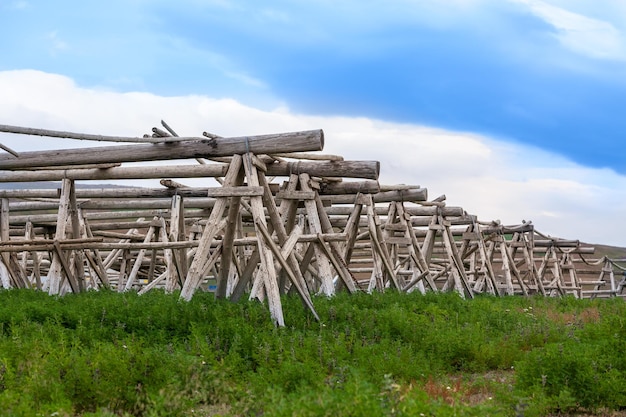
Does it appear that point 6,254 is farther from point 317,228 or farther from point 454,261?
point 454,261

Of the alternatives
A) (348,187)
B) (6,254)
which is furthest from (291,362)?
(6,254)

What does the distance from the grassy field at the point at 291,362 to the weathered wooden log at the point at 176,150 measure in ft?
8.43

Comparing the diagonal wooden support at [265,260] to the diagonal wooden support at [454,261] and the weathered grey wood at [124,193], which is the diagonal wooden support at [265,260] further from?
the diagonal wooden support at [454,261]

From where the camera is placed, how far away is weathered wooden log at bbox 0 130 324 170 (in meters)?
12.5

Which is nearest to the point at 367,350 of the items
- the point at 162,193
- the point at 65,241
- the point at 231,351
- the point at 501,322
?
the point at 231,351

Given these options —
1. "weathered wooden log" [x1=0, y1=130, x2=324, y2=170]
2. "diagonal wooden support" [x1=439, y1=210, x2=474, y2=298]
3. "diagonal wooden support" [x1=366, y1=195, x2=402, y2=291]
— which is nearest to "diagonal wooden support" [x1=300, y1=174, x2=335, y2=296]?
"weathered wooden log" [x1=0, y1=130, x2=324, y2=170]

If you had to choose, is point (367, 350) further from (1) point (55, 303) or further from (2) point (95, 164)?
(2) point (95, 164)

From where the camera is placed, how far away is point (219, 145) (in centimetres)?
1302

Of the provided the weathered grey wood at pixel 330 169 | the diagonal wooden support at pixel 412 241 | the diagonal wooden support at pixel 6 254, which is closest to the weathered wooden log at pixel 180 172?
the weathered grey wood at pixel 330 169

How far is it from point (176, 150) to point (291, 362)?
20.4 ft

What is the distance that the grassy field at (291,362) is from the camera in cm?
664

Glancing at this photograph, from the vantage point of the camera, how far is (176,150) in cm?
1363

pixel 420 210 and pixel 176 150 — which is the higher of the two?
pixel 176 150

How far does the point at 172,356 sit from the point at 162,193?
11.0 meters
